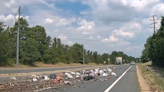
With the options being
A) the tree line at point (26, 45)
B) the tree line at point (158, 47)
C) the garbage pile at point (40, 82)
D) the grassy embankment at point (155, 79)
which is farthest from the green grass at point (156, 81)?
the tree line at point (26, 45)

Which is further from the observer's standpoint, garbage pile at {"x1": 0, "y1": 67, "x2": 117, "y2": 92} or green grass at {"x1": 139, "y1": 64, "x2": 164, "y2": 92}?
green grass at {"x1": 139, "y1": 64, "x2": 164, "y2": 92}

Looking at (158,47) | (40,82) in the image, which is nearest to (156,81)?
(40,82)

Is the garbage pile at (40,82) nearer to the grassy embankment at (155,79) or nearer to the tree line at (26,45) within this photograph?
the grassy embankment at (155,79)

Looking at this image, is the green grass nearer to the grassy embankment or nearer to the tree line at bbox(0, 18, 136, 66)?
the grassy embankment

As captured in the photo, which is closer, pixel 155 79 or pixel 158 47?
pixel 155 79

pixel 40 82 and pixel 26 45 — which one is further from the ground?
pixel 26 45

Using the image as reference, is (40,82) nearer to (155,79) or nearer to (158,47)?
(155,79)

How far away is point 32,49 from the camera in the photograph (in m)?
66.1

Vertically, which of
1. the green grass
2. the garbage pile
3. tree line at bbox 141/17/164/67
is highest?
tree line at bbox 141/17/164/67

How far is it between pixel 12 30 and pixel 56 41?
164ft

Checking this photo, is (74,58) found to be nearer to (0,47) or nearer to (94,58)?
(94,58)

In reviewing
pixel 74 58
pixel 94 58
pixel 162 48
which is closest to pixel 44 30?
pixel 74 58

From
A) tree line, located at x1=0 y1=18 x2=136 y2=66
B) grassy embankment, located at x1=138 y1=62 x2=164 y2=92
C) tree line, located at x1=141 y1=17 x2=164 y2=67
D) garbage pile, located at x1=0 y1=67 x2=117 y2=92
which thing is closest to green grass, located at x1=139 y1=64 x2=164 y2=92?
grassy embankment, located at x1=138 y1=62 x2=164 y2=92

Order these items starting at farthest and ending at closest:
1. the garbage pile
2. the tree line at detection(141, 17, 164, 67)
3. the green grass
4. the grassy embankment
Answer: the tree line at detection(141, 17, 164, 67) → the grassy embankment → the green grass → the garbage pile
